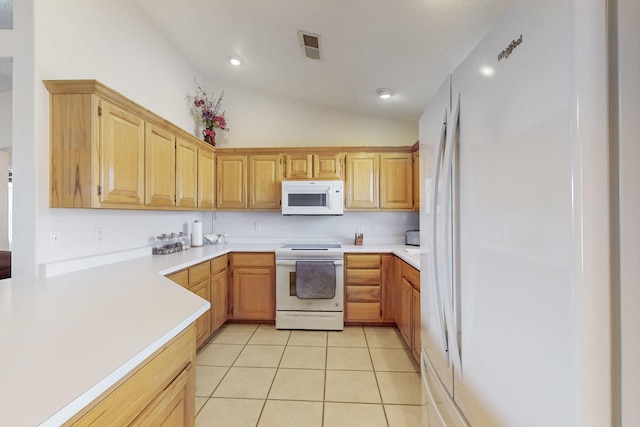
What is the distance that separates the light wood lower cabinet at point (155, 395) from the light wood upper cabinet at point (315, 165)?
2407 millimetres

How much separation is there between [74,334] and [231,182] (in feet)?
8.81

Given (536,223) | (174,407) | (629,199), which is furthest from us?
(174,407)

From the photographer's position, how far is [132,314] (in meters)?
1.00

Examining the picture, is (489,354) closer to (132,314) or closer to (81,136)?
(132,314)

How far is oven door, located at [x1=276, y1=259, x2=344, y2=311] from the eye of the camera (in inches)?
116

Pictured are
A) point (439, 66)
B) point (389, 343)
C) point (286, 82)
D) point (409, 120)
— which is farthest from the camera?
point (409, 120)

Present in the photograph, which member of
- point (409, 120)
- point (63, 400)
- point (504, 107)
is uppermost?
point (409, 120)

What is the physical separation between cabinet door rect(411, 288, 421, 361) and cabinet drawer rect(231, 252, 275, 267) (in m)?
1.48

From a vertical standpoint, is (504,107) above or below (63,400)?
above

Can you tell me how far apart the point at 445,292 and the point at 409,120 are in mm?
2997

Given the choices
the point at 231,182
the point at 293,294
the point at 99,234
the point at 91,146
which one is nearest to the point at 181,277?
the point at 99,234

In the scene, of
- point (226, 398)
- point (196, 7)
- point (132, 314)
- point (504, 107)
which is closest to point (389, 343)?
point (226, 398)

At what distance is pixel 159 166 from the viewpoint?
90.7 inches

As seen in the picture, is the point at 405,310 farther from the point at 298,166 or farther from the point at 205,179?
the point at 205,179
